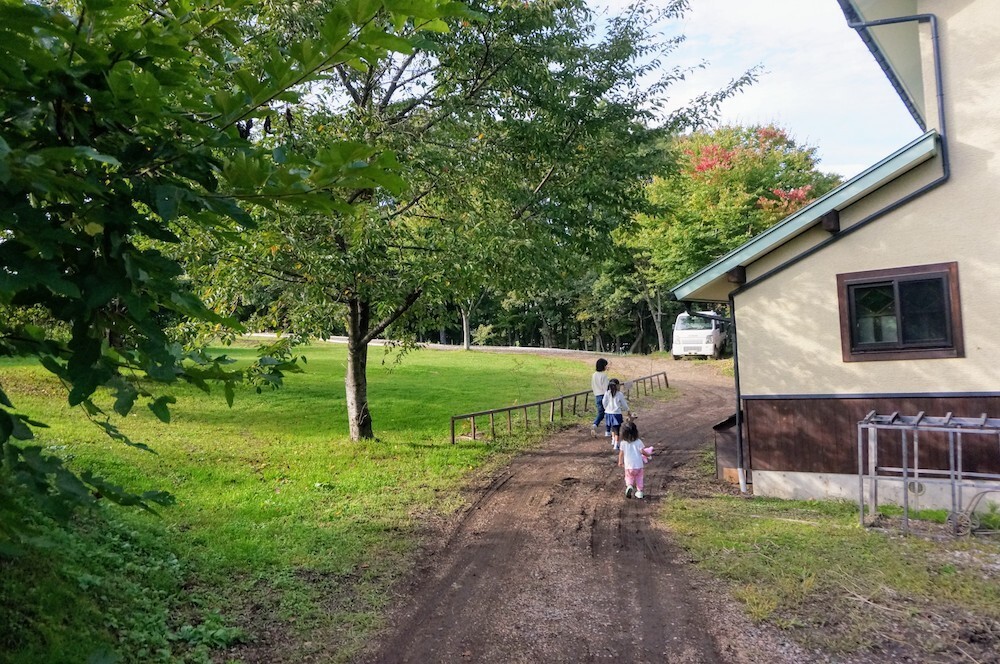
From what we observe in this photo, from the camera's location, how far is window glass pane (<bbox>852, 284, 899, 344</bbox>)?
894 cm

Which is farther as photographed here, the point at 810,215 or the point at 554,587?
the point at 810,215

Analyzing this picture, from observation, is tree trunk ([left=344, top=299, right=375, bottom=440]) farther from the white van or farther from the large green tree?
the white van

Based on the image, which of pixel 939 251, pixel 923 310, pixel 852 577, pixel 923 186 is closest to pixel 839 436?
pixel 923 310

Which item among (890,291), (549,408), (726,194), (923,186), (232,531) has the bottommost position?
(232,531)

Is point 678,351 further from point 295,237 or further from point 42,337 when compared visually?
point 42,337

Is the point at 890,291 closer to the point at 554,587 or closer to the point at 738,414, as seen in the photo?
the point at 738,414

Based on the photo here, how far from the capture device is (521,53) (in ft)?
36.2

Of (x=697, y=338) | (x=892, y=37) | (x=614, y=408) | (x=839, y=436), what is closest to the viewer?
(x=839, y=436)

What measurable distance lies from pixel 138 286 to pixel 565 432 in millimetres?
13810

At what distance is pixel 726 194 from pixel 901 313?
21032 mm

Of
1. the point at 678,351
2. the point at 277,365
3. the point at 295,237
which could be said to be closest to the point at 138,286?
the point at 277,365

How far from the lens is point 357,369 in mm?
12953

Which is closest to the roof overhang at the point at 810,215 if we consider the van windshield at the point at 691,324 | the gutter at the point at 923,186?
the gutter at the point at 923,186

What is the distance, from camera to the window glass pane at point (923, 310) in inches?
340
